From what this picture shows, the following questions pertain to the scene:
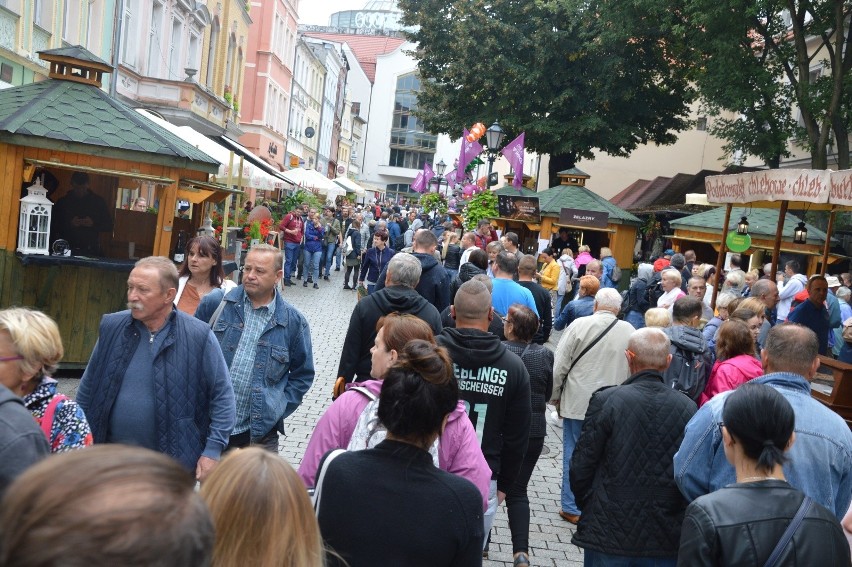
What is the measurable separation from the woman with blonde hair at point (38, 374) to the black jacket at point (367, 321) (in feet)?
9.27

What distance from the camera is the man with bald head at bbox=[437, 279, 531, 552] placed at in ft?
Result: 16.2

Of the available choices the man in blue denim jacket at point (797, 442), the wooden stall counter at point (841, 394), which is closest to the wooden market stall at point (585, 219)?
the wooden stall counter at point (841, 394)

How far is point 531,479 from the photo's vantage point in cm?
841

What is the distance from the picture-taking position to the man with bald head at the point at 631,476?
4.57m

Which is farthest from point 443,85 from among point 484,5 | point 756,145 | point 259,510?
point 259,510

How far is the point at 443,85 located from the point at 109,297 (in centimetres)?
2611

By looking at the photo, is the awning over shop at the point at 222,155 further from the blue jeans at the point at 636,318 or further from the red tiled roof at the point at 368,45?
the red tiled roof at the point at 368,45

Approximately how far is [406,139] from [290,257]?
299ft

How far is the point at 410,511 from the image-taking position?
283cm

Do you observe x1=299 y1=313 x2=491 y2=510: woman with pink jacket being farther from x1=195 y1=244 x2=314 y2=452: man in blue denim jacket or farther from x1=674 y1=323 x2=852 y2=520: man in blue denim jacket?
x1=195 y1=244 x2=314 y2=452: man in blue denim jacket

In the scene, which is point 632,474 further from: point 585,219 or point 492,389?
point 585,219

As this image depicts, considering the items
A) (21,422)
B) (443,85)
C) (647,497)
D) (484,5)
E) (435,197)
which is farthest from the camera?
(443,85)

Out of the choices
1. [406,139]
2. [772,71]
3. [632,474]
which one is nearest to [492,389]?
[632,474]

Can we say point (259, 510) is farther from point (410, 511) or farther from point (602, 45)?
point (602, 45)
